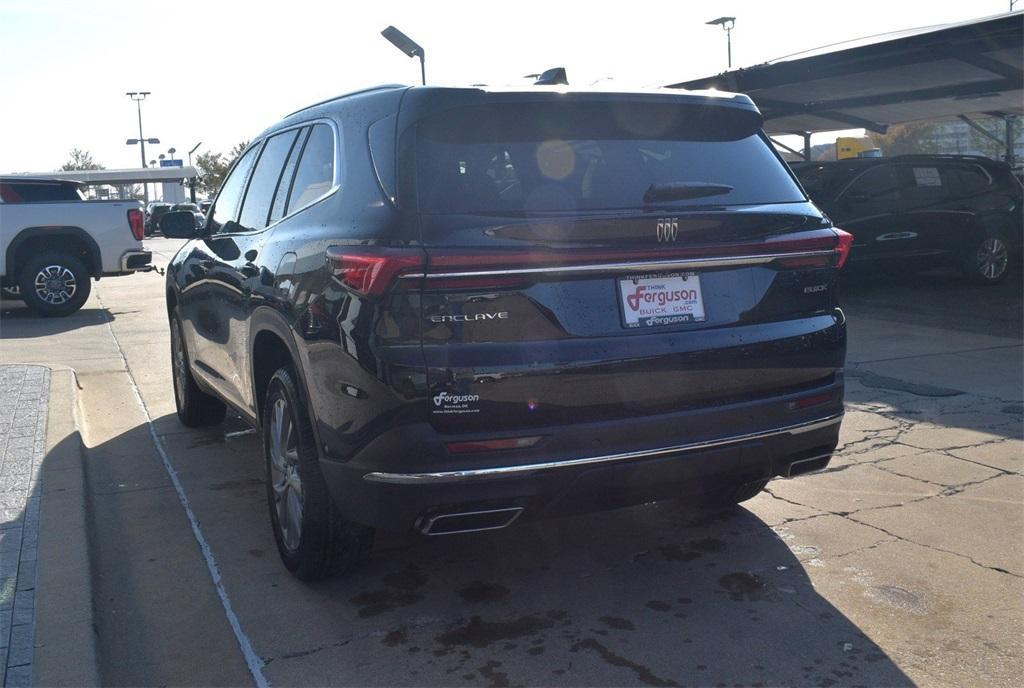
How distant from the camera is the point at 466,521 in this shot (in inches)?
139

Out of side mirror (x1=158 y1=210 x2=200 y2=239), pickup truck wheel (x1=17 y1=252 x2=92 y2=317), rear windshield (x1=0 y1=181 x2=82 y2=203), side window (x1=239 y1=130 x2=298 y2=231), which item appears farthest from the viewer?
rear windshield (x1=0 y1=181 x2=82 y2=203)

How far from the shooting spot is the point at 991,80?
16219mm

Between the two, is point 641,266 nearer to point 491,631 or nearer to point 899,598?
point 491,631

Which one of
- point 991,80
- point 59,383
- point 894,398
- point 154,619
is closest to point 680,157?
point 154,619

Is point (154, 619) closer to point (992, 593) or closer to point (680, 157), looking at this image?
point (680, 157)

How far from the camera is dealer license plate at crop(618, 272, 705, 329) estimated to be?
3600 mm

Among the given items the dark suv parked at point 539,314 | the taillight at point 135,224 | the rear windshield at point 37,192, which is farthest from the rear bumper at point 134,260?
the dark suv parked at point 539,314

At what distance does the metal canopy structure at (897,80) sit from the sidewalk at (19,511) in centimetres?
1074

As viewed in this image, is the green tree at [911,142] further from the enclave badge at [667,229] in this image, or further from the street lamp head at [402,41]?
the enclave badge at [667,229]

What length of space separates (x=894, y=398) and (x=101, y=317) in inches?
412

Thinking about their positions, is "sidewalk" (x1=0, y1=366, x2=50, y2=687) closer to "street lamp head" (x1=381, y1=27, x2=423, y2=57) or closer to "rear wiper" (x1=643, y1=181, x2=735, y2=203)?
"rear wiper" (x1=643, y1=181, x2=735, y2=203)

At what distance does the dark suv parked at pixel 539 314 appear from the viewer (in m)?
3.41

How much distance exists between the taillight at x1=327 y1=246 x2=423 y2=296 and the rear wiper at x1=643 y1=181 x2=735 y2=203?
2.97 ft

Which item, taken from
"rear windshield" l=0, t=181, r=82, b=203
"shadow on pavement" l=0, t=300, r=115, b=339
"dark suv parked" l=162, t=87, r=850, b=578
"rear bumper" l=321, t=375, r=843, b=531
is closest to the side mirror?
"dark suv parked" l=162, t=87, r=850, b=578
